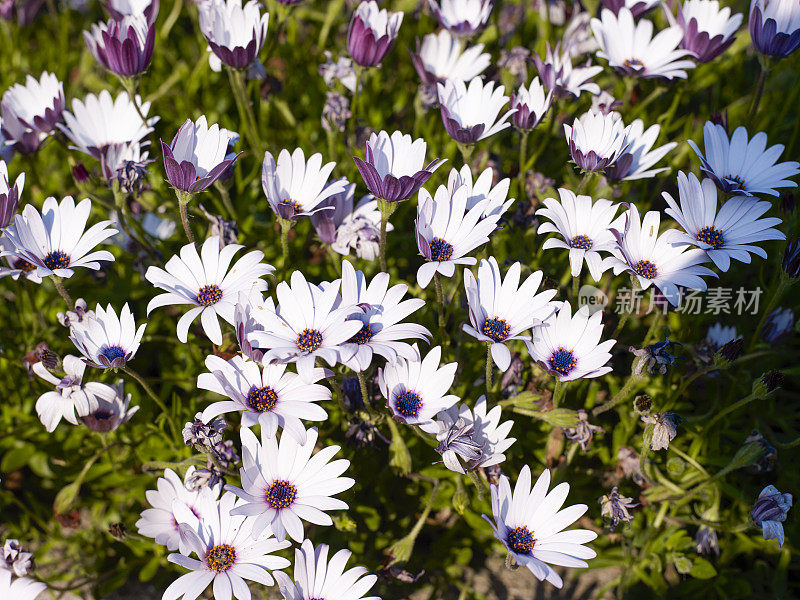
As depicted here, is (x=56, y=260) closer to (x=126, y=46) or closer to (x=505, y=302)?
(x=126, y=46)

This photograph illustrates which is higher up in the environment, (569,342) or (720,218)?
(720,218)

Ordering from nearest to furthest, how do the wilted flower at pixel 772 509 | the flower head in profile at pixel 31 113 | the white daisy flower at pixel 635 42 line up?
1. the wilted flower at pixel 772 509
2. the flower head in profile at pixel 31 113
3. the white daisy flower at pixel 635 42


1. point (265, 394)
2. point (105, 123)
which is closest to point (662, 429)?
point (265, 394)

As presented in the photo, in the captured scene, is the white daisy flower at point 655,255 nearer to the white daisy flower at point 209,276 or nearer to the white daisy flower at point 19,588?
the white daisy flower at point 209,276

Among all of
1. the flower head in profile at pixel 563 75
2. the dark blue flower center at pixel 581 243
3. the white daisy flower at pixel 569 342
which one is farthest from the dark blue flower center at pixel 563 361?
the flower head in profile at pixel 563 75

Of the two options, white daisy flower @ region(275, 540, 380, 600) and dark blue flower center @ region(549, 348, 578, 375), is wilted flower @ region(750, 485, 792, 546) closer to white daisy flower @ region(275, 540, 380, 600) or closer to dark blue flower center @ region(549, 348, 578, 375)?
dark blue flower center @ region(549, 348, 578, 375)

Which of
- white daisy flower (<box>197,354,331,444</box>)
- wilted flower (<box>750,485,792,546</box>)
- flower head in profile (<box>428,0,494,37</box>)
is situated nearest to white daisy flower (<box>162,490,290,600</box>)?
white daisy flower (<box>197,354,331,444</box>)
